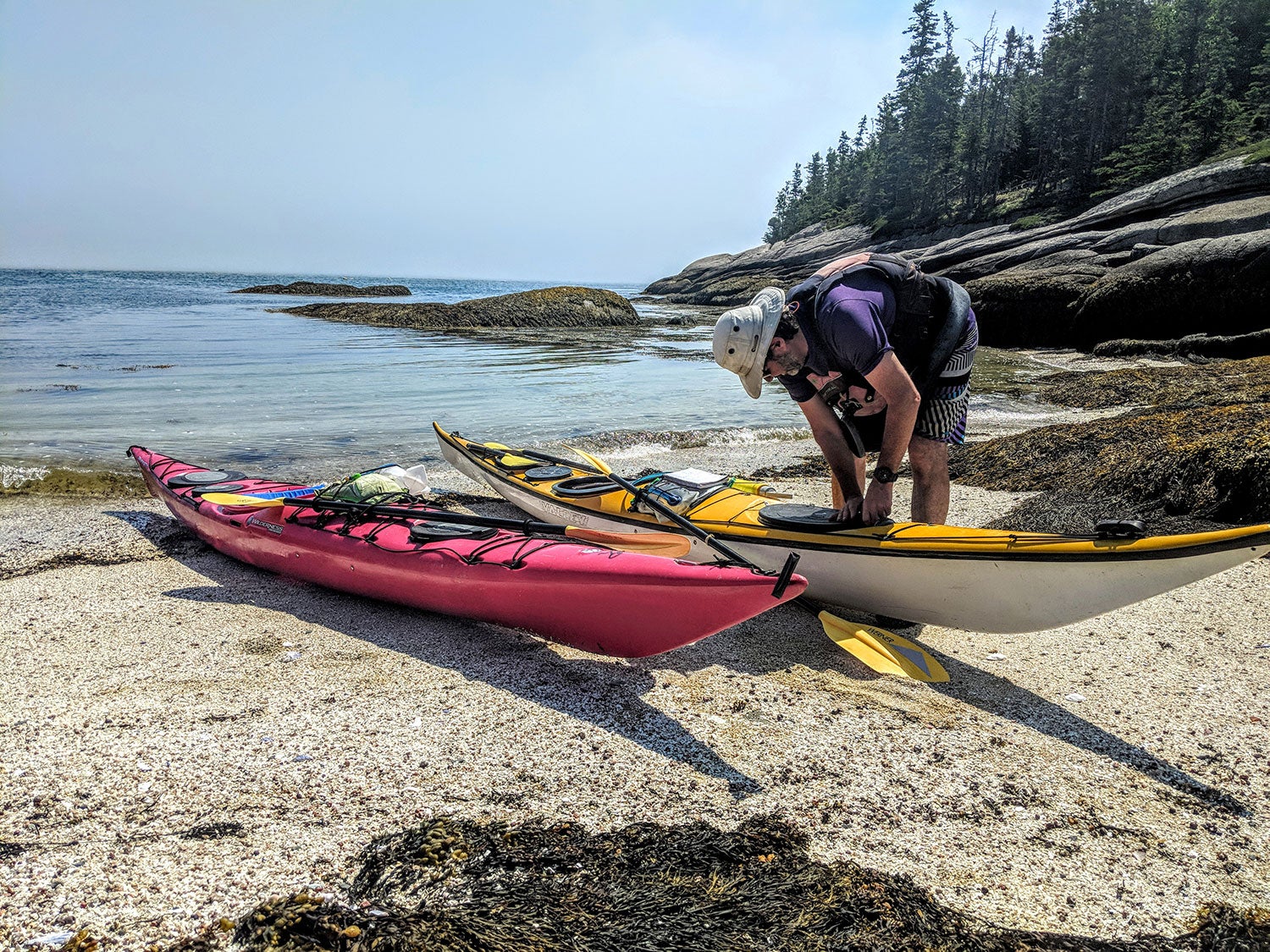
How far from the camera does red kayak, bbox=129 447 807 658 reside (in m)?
2.97

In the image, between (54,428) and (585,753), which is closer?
(585,753)

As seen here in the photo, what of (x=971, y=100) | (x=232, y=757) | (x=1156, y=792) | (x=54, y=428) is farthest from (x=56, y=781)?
(x=971, y=100)

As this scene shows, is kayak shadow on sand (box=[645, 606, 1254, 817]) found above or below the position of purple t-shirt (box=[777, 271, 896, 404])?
below

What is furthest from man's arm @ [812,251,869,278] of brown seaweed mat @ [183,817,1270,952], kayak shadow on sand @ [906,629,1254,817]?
brown seaweed mat @ [183,817,1270,952]

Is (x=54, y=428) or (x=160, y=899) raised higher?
(x=54, y=428)

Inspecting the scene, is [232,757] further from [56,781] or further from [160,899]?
[160,899]

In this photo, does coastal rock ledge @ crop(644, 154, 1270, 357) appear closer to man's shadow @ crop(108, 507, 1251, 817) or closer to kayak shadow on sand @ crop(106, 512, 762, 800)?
man's shadow @ crop(108, 507, 1251, 817)

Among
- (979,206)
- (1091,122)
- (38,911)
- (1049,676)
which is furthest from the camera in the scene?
(979,206)

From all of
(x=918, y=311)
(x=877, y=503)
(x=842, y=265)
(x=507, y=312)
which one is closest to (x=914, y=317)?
(x=918, y=311)

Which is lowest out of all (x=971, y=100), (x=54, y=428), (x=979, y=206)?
(x=54, y=428)

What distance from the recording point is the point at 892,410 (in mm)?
3404

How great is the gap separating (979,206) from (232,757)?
5135 centimetres

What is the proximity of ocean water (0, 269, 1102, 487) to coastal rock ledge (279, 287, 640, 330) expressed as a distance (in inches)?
218

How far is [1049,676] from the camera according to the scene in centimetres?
329
